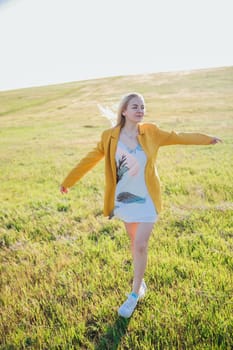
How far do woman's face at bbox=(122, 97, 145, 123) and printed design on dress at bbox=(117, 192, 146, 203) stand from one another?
886mm

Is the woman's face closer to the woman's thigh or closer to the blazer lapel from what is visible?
the blazer lapel

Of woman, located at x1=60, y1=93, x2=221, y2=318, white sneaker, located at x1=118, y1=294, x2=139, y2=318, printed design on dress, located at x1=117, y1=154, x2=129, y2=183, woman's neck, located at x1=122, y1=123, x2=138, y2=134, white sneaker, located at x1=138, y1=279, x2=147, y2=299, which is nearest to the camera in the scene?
white sneaker, located at x1=118, y1=294, x2=139, y2=318

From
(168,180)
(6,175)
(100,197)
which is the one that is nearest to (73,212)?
(100,197)

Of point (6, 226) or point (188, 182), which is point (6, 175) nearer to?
point (6, 226)

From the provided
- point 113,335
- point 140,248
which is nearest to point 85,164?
point 140,248

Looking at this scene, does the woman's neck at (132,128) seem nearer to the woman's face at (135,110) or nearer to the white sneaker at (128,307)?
the woman's face at (135,110)

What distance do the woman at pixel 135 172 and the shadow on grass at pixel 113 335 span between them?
0.61 feet

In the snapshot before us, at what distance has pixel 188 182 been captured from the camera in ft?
28.5

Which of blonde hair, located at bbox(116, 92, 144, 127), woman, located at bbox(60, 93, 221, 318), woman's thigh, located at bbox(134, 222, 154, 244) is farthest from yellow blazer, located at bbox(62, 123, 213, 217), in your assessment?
woman's thigh, located at bbox(134, 222, 154, 244)

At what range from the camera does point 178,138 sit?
4023mm

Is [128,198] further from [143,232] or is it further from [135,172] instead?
[143,232]

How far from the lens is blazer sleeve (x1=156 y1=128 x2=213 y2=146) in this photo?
400 cm

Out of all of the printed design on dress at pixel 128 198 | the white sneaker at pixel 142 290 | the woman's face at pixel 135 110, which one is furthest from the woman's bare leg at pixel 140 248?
the woman's face at pixel 135 110

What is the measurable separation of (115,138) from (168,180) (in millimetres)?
5418
